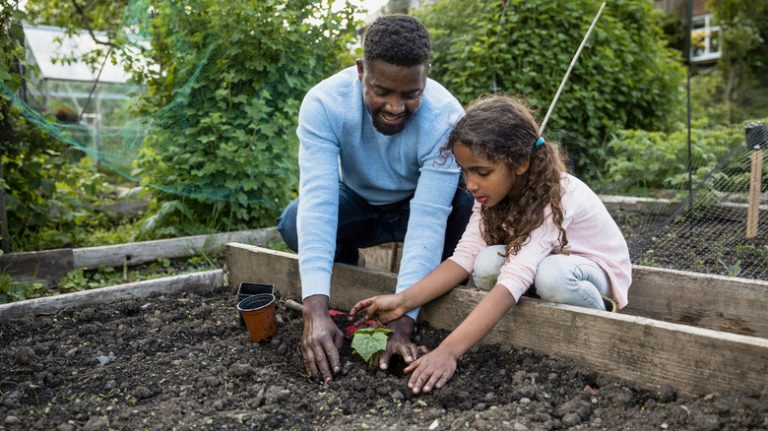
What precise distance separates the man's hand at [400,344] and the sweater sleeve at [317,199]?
0.30 metres

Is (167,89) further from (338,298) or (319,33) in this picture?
(338,298)

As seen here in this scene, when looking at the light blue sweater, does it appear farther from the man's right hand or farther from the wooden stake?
the wooden stake

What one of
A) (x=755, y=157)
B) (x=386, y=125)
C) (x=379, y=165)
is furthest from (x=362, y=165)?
(x=755, y=157)

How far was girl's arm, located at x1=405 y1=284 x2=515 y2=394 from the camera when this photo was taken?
2055 mm

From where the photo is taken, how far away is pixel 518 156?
2266 mm

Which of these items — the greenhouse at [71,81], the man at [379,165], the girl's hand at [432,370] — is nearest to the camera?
the girl's hand at [432,370]

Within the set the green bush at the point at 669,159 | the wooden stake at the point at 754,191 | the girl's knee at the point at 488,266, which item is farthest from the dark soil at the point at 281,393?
the green bush at the point at 669,159

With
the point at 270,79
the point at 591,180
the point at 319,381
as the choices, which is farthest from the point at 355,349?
the point at 591,180

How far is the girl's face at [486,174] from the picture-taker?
7.36 feet

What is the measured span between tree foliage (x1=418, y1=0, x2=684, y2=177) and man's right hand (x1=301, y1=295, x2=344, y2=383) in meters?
3.91

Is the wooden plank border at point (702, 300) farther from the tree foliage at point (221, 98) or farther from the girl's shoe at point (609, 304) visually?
the tree foliage at point (221, 98)

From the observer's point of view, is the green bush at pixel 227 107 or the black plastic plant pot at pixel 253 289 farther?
the green bush at pixel 227 107

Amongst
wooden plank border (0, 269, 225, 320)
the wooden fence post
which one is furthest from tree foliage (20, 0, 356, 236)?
the wooden fence post

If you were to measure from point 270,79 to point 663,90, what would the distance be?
14.3 ft
